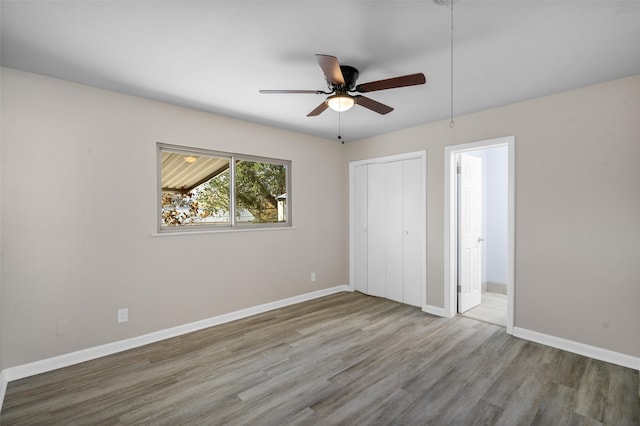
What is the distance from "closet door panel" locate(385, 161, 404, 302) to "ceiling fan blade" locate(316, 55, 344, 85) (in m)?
2.54

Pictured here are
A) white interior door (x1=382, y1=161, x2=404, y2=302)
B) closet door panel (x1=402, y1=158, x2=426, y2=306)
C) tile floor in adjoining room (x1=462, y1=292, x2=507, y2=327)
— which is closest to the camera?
tile floor in adjoining room (x1=462, y1=292, x2=507, y2=327)

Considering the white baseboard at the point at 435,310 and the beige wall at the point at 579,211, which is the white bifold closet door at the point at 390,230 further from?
the beige wall at the point at 579,211

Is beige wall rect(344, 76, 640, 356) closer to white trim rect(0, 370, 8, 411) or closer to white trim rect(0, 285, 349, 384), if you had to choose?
white trim rect(0, 285, 349, 384)

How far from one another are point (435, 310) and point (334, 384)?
6.83 feet

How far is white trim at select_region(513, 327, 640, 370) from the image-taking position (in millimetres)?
2594

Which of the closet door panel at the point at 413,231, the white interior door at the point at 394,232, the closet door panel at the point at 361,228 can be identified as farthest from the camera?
the closet door panel at the point at 361,228

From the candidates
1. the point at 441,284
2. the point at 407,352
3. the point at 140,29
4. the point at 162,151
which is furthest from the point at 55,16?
the point at 441,284

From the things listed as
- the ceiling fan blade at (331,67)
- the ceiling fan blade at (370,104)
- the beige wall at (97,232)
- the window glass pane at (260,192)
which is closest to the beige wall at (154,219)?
the beige wall at (97,232)

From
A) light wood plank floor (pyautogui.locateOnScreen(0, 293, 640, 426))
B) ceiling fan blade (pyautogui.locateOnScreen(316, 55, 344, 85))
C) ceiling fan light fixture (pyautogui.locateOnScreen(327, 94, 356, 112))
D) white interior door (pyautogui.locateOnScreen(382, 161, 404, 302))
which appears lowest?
light wood plank floor (pyautogui.locateOnScreen(0, 293, 640, 426))

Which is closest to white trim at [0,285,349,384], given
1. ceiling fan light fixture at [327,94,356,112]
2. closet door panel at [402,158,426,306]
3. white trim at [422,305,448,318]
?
closet door panel at [402,158,426,306]

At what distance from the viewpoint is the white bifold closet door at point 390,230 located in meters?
4.23

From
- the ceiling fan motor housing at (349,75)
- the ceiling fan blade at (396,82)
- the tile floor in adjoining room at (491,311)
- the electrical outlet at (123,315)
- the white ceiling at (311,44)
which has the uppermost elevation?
the white ceiling at (311,44)

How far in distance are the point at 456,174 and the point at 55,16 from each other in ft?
13.0

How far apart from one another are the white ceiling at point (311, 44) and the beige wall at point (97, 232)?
32 centimetres
